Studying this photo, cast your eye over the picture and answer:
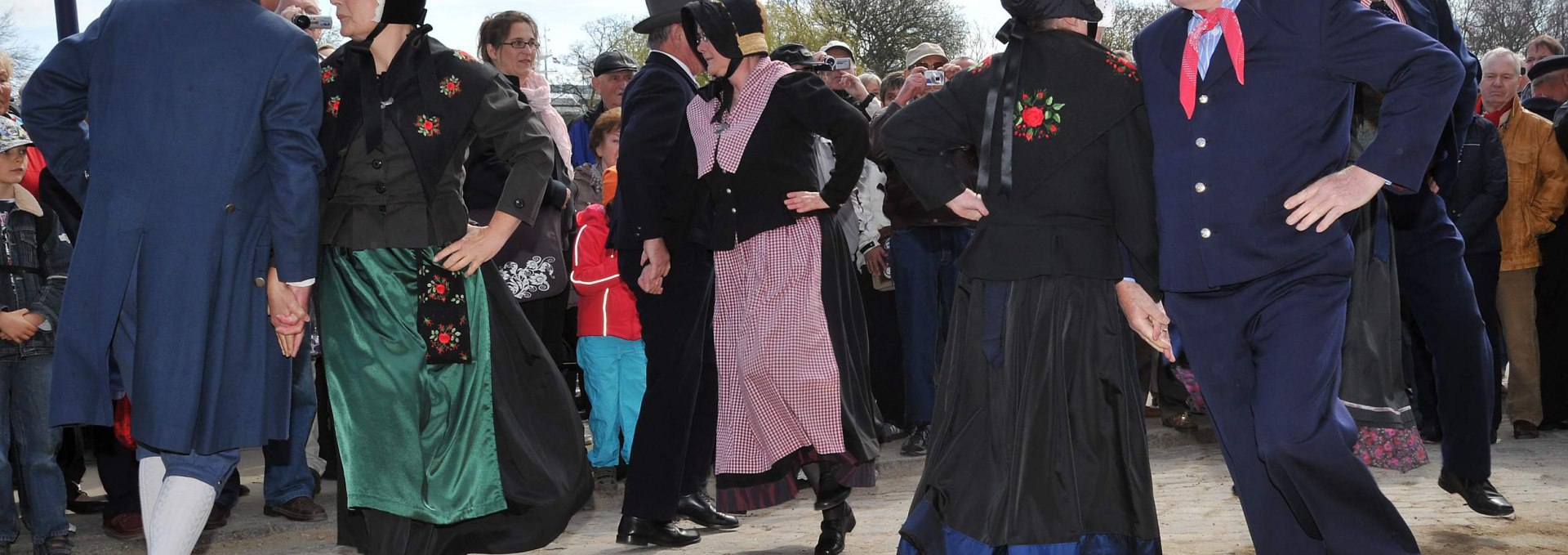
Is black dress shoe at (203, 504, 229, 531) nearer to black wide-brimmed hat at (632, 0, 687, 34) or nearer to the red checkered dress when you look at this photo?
the red checkered dress

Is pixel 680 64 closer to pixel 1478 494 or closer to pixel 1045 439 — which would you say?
pixel 1045 439

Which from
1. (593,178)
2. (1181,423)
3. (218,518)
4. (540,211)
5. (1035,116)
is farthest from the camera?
(1181,423)

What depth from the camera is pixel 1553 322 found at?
8977mm

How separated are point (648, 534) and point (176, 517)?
211 centimetres

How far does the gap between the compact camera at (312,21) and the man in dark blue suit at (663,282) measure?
1303 millimetres

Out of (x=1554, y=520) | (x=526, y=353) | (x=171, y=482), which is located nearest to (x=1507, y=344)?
(x=1554, y=520)

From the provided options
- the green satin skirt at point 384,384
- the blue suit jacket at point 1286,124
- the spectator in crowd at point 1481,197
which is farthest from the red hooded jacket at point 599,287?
the spectator in crowd at point 1481,197

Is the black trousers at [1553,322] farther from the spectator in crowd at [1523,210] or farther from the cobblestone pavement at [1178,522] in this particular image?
the cobblestone pavement at [1178,522]

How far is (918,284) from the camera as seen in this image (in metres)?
8.40

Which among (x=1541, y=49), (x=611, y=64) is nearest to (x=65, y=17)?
(x=611, y=64)

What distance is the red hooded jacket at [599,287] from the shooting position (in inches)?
295

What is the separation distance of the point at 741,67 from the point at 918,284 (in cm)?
307

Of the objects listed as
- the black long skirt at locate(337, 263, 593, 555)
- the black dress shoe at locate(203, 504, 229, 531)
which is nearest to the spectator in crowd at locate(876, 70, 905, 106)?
the black dress shoe at locate(203, 504, 229, 531)

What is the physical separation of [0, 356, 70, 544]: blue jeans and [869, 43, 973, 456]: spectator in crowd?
424cm
